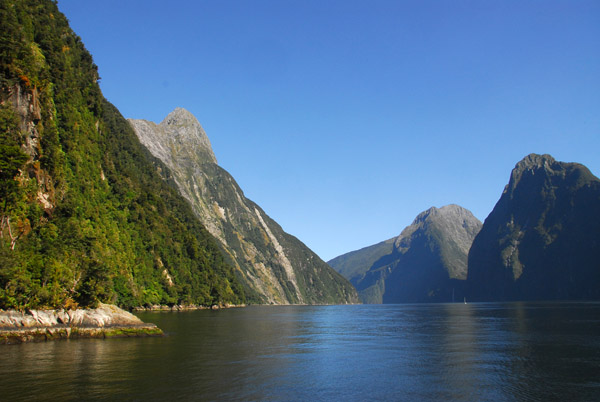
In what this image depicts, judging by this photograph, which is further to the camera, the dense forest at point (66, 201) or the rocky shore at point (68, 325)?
the dense forest at point (66, 201)

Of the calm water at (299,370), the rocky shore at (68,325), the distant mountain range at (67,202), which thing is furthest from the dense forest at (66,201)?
the calm water at (299,370)

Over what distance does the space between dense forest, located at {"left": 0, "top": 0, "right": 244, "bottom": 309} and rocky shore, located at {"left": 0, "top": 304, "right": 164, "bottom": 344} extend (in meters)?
1.57

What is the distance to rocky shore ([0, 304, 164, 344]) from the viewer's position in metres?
55.2

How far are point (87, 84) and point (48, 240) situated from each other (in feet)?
253

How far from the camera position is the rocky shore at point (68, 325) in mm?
55250

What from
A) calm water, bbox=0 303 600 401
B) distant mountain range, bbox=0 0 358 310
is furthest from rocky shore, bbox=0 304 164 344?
calm water, bbox=0 303 600 401

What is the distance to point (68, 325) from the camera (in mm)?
61406

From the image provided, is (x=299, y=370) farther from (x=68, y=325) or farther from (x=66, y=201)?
(x=66, y=201)

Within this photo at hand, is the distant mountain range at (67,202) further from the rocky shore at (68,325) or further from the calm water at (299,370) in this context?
the calm water at (299,370)

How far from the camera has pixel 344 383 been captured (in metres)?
37.2

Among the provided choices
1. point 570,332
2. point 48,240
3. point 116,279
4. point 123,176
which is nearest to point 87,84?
point 123,176

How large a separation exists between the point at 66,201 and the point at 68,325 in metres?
32.4

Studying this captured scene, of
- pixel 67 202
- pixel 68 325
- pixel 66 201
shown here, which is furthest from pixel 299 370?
pixel 66 201

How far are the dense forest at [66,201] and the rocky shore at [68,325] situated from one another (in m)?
1.57
